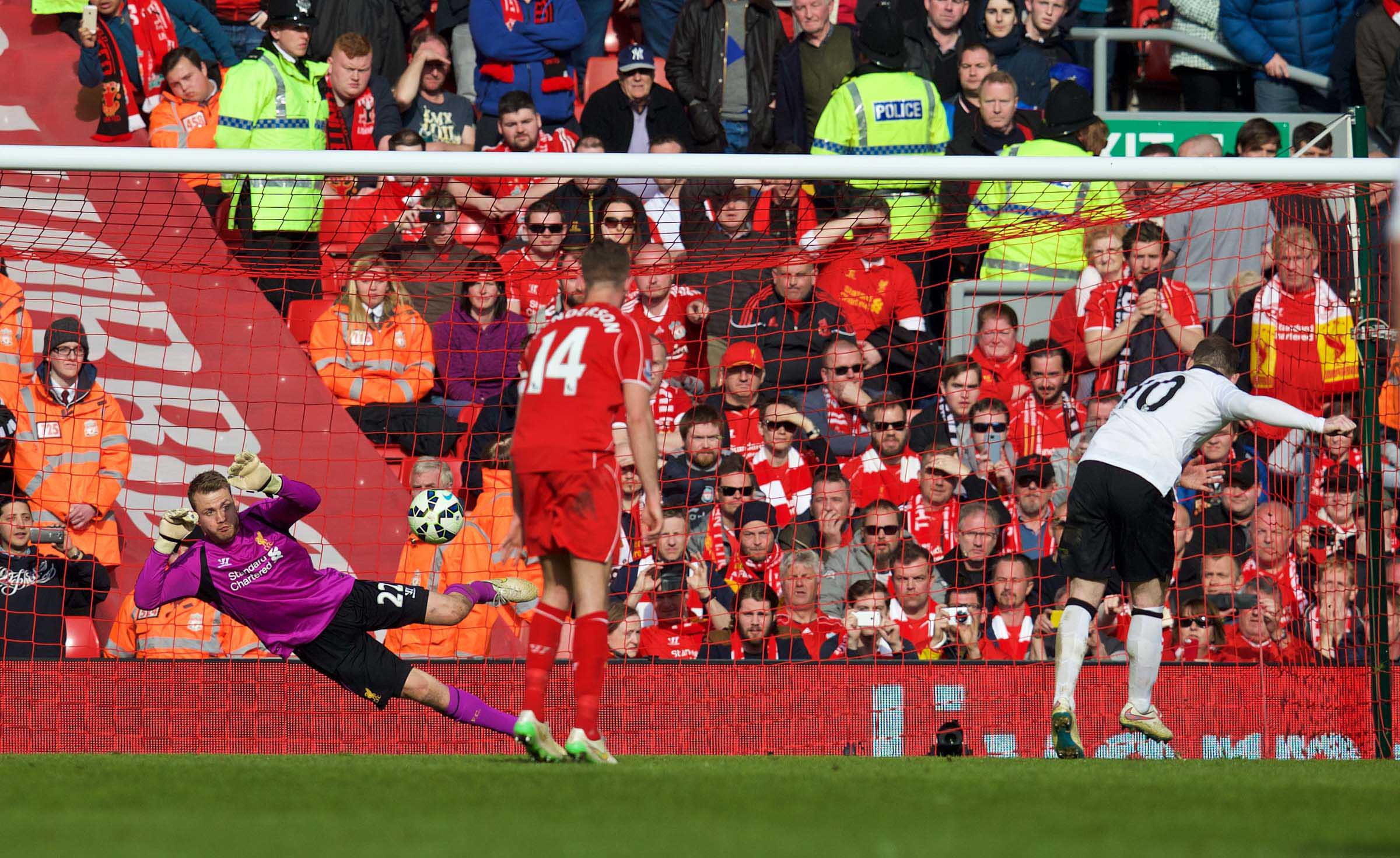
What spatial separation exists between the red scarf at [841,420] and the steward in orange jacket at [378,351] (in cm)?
230

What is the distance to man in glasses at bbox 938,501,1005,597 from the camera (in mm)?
9148

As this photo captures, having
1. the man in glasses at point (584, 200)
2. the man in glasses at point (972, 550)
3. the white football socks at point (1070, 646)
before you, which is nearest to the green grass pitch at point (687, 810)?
the white football socks at point (1070, 646)

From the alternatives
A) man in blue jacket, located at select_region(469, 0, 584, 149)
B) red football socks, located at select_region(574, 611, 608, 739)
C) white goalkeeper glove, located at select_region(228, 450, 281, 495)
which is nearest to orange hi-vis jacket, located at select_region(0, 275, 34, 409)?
white goalkeeper glove, located at select_region(228, 450, 281, 495)

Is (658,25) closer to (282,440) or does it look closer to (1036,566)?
(282,440)

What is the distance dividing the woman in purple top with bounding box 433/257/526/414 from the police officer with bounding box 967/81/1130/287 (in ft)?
8.98

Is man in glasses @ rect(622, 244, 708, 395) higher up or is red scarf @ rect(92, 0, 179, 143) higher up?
red scarf @ rect(92, 0, 179, 143)

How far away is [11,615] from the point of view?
9.02m

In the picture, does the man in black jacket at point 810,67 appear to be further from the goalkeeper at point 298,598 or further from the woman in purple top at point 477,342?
the goalkeeper at point 298,598

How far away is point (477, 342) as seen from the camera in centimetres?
1022

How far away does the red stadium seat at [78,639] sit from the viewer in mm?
9000

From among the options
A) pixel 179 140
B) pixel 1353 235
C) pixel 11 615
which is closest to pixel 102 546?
pixel 11 615

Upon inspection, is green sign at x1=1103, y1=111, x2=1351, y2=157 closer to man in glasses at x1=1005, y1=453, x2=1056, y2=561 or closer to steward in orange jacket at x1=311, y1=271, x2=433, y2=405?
man in glasses at x1=1005, y1=453, x2=1056, y2=561

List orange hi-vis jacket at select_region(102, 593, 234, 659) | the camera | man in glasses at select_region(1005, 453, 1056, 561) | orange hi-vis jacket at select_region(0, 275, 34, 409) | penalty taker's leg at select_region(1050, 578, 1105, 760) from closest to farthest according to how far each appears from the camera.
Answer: penalty taker's leg at select_region(1050, 578, 1105, 760) → the camera → orange hi-vis jacket at select_region(102, 593, 234, 659) → man in glasses at select_region(1005, 453, 1056, 561) → orange hi-vis jacket at select_region(0, 275, 34, 409)

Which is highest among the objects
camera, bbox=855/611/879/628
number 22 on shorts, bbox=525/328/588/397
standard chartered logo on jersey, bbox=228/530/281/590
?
number 22 on shorts, bbox=525/328/588/397
